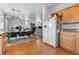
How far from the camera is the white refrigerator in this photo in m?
4.36

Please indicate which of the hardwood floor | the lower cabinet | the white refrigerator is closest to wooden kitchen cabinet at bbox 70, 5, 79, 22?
the lower cabinet

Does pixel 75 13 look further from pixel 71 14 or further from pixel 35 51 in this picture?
pixel 35 51

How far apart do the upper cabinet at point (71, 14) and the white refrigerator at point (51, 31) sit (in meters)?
0.41

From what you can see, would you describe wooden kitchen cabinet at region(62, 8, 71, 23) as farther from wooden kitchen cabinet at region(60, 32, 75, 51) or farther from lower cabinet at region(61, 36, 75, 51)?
lower cabinet at region(61, 36, 75, 51)

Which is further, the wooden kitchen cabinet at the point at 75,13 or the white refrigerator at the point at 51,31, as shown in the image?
the white refrigerator at the point at 51,31

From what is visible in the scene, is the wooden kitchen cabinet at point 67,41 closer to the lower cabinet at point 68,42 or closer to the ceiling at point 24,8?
the lower cabinet at point 68,42

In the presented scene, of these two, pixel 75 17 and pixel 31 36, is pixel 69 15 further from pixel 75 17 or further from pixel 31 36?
pixel 31 36

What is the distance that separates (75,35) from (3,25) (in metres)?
2.45

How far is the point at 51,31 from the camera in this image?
4637 mm

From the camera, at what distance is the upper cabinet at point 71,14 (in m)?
3.59

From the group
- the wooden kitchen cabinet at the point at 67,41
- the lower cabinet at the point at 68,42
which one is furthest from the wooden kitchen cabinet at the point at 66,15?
the lower cabinet at the point at 68,42

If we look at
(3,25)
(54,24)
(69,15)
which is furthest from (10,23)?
(69,15)

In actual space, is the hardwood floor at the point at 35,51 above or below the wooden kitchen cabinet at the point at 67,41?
below

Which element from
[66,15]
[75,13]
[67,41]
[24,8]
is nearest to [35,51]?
[67,41]
